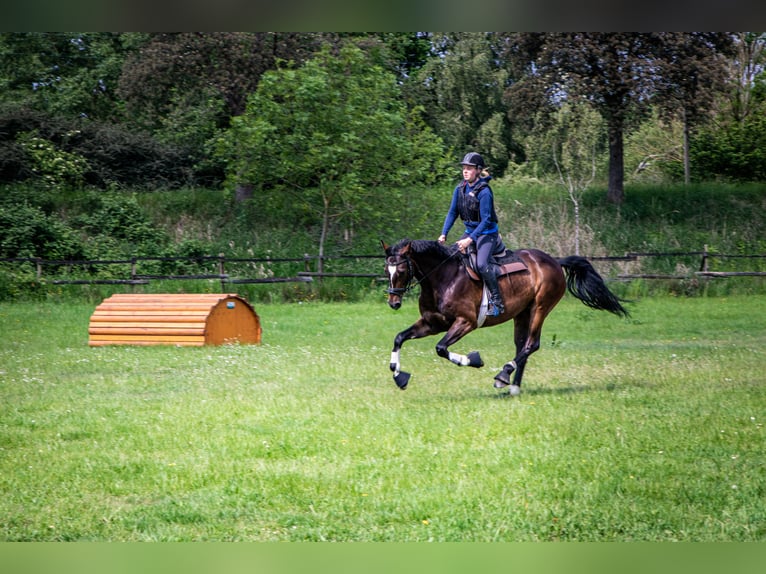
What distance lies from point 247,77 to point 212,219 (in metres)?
3.03

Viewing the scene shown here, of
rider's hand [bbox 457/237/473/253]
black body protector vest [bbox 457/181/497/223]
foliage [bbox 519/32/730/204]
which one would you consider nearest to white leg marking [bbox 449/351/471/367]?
rider's hand [bbox 457/237/473/253]

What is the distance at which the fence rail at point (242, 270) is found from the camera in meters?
15.2

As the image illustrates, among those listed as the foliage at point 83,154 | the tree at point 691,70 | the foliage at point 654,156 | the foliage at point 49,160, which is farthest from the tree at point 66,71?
the foliage at point 654,156

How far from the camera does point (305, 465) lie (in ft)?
15.4

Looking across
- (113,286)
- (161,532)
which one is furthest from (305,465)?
(113,286)

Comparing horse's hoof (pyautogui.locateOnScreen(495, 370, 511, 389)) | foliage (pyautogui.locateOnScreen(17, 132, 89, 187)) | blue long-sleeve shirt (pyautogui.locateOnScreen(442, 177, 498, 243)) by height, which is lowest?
horse's hoof (pyautogui.locateOnScreen(495, 370, 511, 389))

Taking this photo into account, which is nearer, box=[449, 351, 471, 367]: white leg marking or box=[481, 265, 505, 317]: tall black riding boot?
box=[449, 351, 471, 367]: white leg marking

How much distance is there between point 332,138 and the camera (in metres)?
15.6

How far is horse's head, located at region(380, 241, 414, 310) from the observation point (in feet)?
20.7

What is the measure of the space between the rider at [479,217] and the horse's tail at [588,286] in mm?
840

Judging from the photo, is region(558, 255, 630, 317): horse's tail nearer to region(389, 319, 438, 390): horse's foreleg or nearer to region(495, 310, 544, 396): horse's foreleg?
region(495, 310, 544, 396): horse's foreleg

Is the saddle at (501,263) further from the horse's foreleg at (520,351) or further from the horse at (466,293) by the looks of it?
the horse's foreleg at (520,351)

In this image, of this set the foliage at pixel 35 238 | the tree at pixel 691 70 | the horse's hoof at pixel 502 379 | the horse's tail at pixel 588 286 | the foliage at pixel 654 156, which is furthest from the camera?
the foliage at pixel 654 156

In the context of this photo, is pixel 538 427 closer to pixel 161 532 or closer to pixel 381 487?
pixel 381 487
